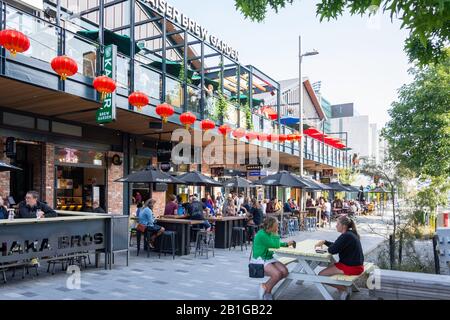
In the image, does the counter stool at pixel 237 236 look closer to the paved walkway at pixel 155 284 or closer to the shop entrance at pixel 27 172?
the paved walkway at pixel 155 284

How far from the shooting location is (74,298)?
6.50 meters

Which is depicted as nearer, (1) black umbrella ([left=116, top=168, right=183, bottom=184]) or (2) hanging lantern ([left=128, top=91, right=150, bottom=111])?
(2) hanging lantern ([left=128, top=91, right=150, bottom=111])

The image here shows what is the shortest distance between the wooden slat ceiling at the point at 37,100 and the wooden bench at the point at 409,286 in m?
8.30

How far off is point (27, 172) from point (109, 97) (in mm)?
4117

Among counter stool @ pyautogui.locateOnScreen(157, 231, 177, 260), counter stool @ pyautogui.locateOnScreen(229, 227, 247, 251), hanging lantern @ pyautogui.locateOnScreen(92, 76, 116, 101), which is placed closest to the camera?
hanging lantern @ pyautogui.locateOnScreen(92, 76, 116, 101)

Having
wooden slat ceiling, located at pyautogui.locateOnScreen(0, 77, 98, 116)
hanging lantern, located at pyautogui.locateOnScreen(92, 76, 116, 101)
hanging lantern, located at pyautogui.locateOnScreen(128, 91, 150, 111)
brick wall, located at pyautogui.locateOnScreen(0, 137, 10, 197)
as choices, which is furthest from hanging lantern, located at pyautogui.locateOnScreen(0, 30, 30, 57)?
brick wall, located at pyautogui.locateOnScreen(0, 137, 10, 197)

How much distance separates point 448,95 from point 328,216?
11.3 m

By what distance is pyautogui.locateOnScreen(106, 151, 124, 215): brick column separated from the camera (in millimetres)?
14953

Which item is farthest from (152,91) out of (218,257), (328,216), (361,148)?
(361,148)

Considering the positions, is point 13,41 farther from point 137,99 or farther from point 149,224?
point 149,224

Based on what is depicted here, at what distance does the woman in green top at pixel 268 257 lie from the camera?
6332 mm

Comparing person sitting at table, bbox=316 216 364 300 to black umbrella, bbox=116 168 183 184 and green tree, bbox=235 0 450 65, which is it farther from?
black umbrella, bbox=116 168 183 184

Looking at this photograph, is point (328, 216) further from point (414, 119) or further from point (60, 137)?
point (60, 137)

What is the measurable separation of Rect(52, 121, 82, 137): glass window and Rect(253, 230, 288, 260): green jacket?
8.84 meters
